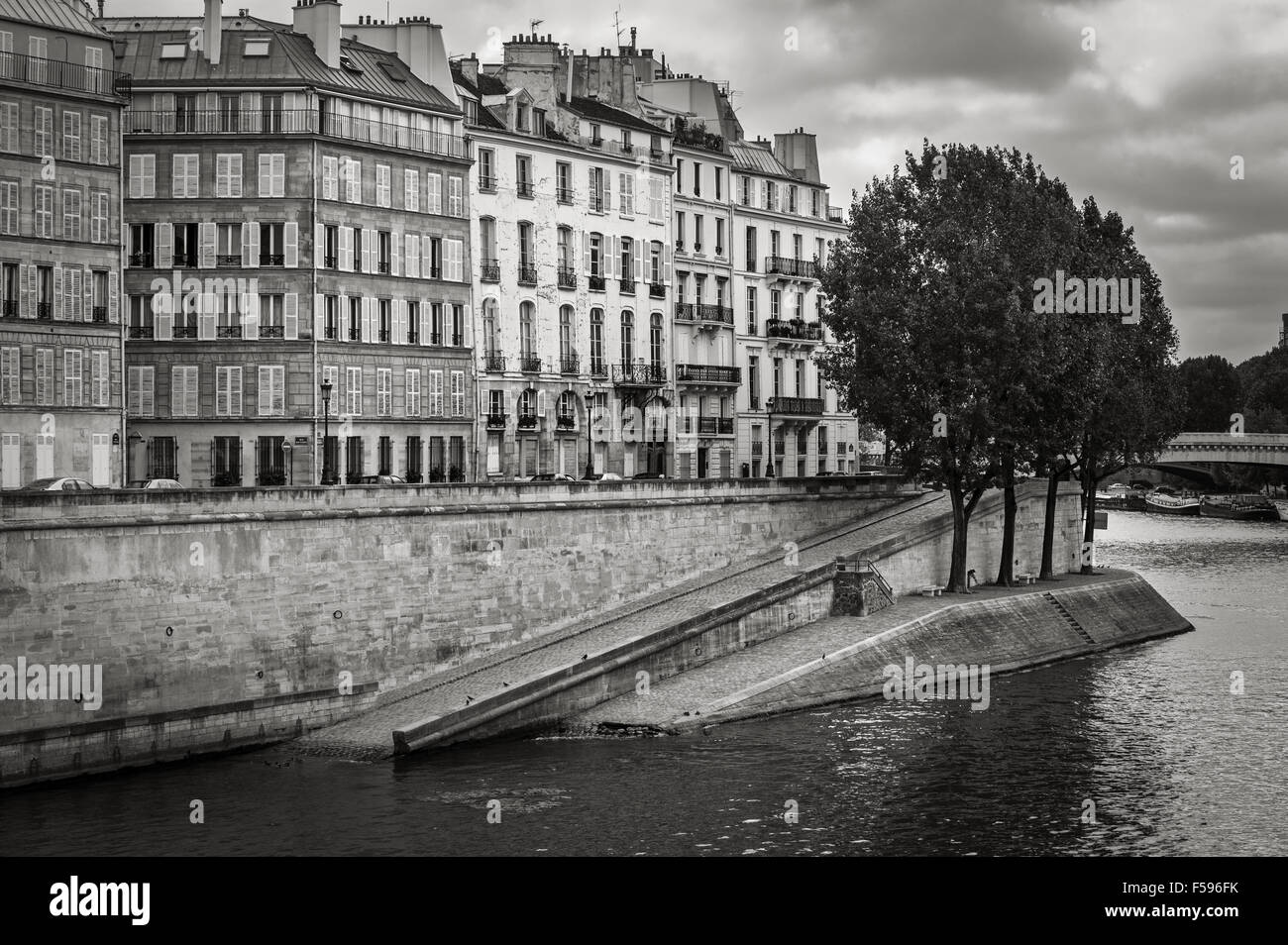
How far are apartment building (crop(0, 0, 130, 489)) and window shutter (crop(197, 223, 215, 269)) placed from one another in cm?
727

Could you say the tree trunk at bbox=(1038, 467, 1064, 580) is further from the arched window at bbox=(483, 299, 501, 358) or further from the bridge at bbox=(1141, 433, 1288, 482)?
the bridge at bbox=(1141, 433, 1288, 482)

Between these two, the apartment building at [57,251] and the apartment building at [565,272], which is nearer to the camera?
the apartment building at [57,251]

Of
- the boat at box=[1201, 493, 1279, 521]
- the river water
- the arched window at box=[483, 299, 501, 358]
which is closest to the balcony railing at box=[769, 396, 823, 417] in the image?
the arched window at box=[483, 299, 501, 358]

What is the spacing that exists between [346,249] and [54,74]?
1385cm

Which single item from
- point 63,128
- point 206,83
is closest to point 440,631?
point 63,128

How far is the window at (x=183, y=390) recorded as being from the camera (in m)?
73.8

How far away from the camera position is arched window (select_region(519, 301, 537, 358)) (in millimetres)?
82875

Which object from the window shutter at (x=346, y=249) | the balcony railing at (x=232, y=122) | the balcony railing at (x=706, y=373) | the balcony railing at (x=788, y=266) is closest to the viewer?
the balcony railing at (x=232, y=122)

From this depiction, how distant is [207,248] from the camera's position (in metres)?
73.6

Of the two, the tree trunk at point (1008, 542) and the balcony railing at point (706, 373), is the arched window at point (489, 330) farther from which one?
the tree trunk at point (1008, 542)

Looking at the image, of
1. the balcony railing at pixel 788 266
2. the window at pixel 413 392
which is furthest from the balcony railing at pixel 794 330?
the window at pixel 413 392

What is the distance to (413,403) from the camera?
77688 millimetres

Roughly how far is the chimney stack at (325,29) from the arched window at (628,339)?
1944 cm

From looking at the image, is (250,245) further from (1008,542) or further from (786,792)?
(786,792)
